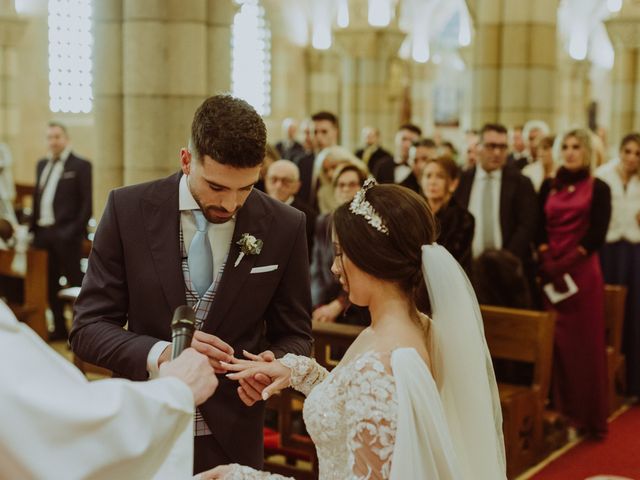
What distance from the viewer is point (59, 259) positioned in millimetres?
8977

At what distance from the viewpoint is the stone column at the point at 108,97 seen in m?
6.13

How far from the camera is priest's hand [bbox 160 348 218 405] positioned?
220 cm

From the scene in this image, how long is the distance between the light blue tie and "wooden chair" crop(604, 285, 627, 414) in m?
4.49

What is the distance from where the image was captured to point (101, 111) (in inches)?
246

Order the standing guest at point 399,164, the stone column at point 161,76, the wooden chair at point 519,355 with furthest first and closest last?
the standing guest at point 399,164 < the stone column at point 161,76 < the wooden chair at point 519,355

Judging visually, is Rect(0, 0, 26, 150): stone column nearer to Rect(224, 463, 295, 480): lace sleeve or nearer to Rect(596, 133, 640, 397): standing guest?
Rect(596, 133, 640, 397): standing guest

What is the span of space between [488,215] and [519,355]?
1.35 meters

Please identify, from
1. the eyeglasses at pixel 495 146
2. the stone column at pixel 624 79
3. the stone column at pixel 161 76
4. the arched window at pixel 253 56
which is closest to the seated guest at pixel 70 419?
the stone column at pixel 161 76

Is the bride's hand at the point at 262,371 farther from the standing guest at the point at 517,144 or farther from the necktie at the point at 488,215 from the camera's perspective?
the standing guest at the point at 517,144

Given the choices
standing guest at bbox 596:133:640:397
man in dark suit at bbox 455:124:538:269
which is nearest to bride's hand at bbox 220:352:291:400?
man in dark suit at bbox 455:124:538:269

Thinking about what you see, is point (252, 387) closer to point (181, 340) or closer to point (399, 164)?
point (181, 340)

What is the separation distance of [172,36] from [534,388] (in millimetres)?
3149

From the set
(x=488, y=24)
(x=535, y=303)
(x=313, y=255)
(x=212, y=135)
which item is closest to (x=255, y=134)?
(x=212, y=135)

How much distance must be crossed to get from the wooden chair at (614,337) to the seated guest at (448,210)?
6.38 ft
